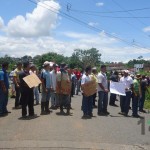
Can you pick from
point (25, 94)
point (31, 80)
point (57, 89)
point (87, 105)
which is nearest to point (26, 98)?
point (25, 94)

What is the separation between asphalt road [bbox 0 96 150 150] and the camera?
817 centimetres

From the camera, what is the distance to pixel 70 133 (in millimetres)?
9414

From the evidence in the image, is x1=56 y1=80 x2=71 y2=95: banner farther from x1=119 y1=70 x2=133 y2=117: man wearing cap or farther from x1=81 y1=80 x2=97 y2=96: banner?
x1=119 y1=70 x2=133 y2=117: man wearing cap

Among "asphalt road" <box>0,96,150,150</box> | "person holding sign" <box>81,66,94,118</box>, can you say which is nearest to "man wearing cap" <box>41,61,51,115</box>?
"asphalt road" <box>0,96,150,150</box>

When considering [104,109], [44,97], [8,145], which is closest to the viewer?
[8,145]

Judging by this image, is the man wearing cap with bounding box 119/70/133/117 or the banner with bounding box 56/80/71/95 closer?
the banner with bounding box 56/80/71/95

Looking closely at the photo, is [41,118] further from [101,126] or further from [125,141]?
[125,141]

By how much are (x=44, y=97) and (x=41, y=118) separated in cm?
124

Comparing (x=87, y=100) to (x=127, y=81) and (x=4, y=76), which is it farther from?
(x=4, y=76)

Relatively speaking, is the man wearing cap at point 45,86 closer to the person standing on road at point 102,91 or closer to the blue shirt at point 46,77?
the blue shirt at point 46,77

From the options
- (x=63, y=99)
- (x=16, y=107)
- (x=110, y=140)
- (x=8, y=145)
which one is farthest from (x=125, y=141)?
(x=16, y=107)

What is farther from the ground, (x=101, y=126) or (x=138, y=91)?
(x=138, y=91)

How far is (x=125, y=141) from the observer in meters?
8.80

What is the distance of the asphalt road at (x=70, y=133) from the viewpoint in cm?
817
